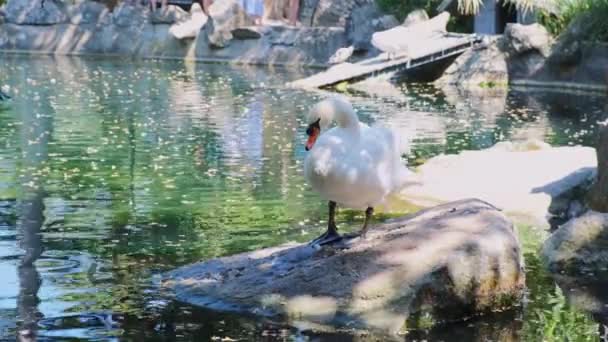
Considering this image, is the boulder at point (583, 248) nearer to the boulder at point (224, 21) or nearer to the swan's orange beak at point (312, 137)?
the swan's orange beak at point (312, 137)

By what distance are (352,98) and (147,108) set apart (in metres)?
3.83

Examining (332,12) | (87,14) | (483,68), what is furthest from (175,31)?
(483,68)

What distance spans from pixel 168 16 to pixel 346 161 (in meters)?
24.5

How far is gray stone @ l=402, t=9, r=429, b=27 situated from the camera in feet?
85.3

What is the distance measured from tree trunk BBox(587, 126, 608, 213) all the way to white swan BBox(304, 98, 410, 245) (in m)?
2.73

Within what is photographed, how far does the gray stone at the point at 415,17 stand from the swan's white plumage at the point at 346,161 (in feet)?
63.9

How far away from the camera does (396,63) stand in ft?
75.6

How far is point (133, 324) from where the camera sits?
6.33 meters

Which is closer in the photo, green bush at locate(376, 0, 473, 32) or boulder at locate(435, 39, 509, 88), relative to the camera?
boulder at locate(435, 39, 509, 88)

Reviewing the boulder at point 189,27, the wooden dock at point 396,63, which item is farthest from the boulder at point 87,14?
the wooden dock at point 396,63

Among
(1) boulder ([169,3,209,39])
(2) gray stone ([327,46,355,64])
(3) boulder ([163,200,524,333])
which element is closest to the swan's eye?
(3) boulder ([163,200,524,333])

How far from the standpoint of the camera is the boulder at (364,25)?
26.7 metres

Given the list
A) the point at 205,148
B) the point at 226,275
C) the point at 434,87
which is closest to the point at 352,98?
the point at 434,87

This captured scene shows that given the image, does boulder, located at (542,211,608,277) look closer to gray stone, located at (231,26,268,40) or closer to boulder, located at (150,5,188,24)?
gray stone, located at (231,26,268,40)
